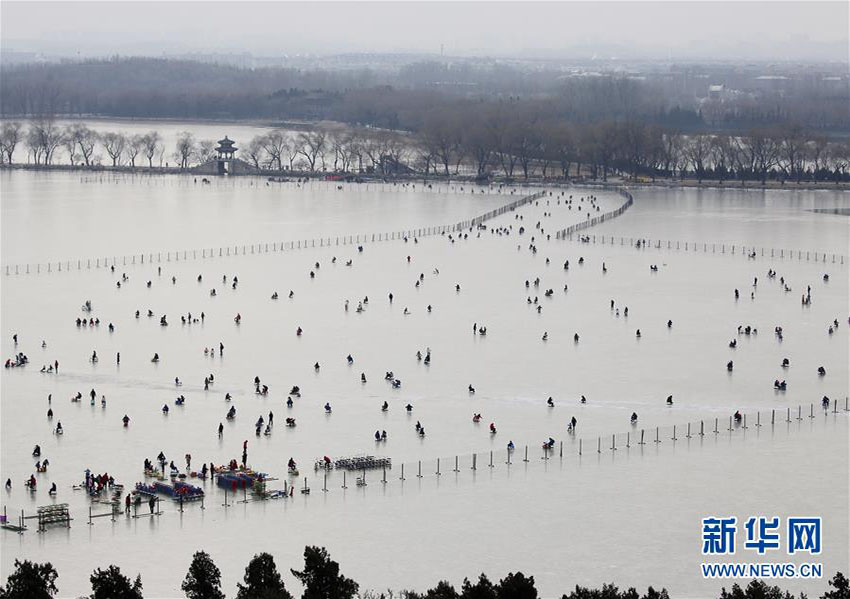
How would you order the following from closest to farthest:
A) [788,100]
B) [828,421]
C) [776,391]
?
[828,421]
[776,391]
[788,100]

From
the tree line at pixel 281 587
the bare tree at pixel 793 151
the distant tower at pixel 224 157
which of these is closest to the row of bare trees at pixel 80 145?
the distant tower at pixel 224 157

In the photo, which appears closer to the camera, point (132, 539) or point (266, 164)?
point (132, 539)

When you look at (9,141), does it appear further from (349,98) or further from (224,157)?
(349,98)

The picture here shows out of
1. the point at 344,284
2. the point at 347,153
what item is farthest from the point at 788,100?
the point at 344,284

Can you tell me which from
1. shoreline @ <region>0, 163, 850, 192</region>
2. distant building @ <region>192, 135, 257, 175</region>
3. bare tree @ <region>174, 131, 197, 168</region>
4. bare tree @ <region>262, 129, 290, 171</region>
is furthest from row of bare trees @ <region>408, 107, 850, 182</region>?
bare tree @ <region>174, 131, 197, 168</region>

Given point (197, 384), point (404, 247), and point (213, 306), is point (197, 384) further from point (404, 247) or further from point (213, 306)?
point (404, 247)

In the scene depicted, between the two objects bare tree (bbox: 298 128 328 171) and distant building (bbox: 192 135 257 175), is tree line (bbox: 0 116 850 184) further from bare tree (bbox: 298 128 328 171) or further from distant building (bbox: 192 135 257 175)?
distant building (bbox: 192 135 257 175)

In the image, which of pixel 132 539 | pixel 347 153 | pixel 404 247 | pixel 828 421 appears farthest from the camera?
pixel 347 153
